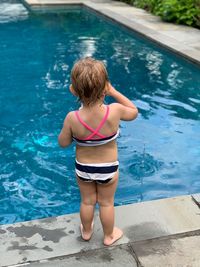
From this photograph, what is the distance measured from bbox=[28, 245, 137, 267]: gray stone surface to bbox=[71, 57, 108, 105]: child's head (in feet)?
3.77

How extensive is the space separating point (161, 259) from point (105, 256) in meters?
0.39

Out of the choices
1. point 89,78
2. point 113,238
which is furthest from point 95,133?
point 113,238

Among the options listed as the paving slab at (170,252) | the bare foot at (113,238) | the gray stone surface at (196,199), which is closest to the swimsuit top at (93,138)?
the bare foot at (113,238)

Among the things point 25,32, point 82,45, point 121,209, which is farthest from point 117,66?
point 121,209

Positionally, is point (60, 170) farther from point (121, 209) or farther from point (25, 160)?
point (121, 209)

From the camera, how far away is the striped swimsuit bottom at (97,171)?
2852 mm

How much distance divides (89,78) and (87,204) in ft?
3.21

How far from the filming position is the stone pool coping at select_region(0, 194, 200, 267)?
9.55 ft

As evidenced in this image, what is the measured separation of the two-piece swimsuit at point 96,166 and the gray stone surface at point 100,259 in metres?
0.52

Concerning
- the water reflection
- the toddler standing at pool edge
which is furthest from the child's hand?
the water reflection

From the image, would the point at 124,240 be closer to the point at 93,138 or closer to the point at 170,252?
the point at 170,252

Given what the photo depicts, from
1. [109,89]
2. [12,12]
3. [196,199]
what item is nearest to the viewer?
[109,89]

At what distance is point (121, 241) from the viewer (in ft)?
10.2

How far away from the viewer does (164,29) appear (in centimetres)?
1180
